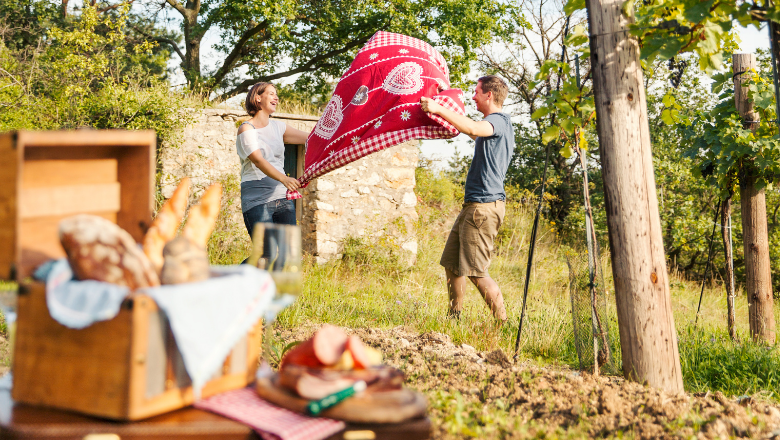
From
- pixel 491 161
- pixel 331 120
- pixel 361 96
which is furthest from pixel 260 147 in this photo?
pixel 491 161

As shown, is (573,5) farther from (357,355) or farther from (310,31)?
(310,31)

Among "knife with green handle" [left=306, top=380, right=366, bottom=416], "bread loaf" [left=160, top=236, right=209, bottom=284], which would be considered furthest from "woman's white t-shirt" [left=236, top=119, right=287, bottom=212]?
"knife with green handle" [left=306, top=380, right=366, bottom=416]

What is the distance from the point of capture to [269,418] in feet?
4.29

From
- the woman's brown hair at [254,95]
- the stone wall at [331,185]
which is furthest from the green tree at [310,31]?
the woman's brown hair at [254,95]

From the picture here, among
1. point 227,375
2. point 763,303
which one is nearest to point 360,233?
point 763,303

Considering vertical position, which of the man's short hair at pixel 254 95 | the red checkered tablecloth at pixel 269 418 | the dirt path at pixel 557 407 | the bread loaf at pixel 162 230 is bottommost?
the dirt path at pixel 557 407

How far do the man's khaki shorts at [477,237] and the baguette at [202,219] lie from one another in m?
2.51

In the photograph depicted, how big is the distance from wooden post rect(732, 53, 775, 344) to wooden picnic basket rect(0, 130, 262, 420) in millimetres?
4691

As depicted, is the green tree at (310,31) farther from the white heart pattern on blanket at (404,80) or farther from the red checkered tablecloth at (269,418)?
the red checkered tablecloth at (269,418)

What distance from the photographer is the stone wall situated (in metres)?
7.16

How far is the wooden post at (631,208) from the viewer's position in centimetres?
274

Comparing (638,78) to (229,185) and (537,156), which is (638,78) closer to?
(229,185)

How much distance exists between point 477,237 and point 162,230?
268 centimetres

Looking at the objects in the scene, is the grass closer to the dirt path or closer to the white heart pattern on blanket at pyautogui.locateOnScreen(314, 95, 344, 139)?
the dirt path
